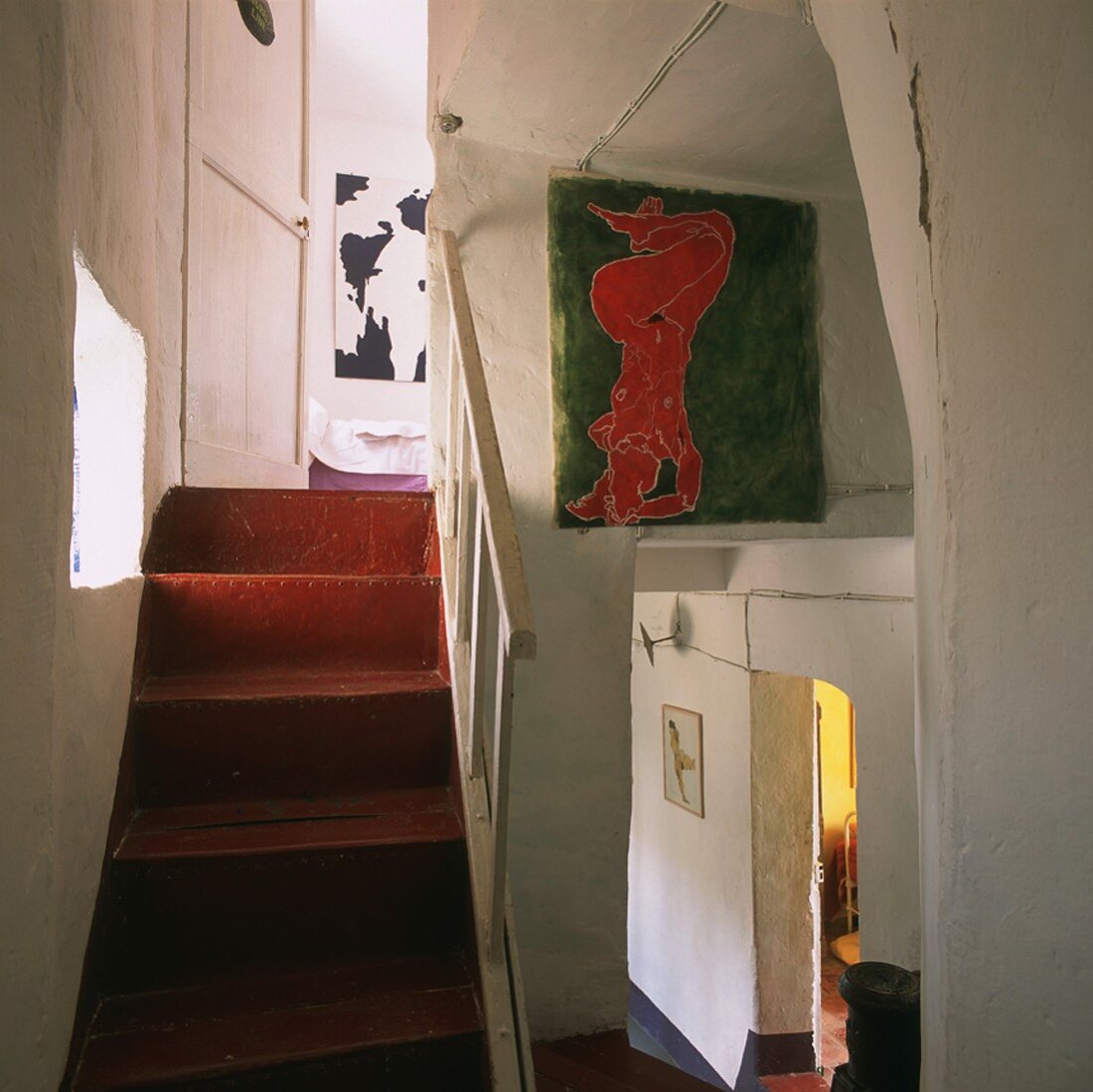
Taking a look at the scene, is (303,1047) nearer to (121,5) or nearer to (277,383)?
(121,5)

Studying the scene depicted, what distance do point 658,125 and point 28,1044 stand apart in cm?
233

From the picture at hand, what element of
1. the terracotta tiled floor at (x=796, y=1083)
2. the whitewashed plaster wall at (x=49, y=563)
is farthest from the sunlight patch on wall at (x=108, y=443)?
the terracotta tiled floor at (x=796, y=1083)

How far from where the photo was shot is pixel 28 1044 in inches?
43.7

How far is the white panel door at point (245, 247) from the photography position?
259 cm

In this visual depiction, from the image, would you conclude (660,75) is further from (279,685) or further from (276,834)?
(276,834)

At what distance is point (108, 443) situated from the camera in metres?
1.99

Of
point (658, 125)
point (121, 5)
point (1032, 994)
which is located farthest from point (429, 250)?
point (1032, 994)

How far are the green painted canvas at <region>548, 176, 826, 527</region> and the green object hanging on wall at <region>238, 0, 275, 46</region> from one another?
4.54ft

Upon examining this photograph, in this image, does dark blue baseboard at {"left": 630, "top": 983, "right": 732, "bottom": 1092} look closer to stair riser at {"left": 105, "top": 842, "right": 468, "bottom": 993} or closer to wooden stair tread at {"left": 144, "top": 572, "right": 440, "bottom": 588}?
stair riser at {"left": 105, "top": 842, "right": 468, "bottom": 993}

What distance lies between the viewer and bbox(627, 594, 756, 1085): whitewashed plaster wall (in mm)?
4082

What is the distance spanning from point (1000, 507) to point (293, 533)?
5.87ft

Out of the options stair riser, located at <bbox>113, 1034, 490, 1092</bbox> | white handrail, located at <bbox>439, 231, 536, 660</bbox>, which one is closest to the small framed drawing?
white handrail, located at <bbox>439, 231, 536, 660</bbox>

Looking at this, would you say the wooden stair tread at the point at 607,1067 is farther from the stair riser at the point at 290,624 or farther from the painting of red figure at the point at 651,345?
the painting of red figure at the point at 651,345

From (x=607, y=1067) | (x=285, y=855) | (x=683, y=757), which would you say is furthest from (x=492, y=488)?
(x=683, y=757)
